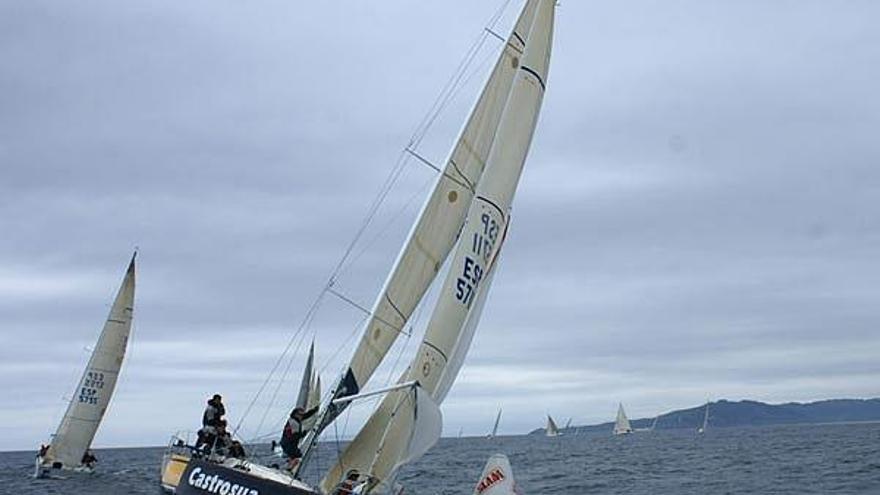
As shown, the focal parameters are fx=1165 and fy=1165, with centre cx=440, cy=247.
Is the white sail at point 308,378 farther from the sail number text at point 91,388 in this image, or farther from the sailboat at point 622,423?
the sailboat at point 622,423

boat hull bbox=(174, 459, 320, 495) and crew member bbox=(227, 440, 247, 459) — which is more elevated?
crew member bbox=(227, 440, 247, 459)

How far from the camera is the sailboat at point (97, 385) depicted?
4612cm

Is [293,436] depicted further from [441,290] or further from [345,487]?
[441,290]

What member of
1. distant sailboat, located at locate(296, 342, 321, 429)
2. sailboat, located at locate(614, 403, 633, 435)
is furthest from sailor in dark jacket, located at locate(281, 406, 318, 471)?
sailboat, located at locate(614, 403, 633, 435)

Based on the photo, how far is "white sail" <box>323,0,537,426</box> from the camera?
19.5 m

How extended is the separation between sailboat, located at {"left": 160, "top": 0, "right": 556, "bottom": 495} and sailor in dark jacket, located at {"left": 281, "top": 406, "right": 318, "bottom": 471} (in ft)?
1.33

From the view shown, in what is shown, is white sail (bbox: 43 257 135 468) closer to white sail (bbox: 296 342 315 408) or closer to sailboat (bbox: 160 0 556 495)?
white sail (bbox: 296 342 315 408)

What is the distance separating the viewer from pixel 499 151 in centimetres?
1922

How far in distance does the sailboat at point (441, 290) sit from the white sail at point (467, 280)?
0.05 feet

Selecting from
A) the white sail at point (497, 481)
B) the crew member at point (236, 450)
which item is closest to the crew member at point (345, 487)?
the white sail at point (497, 481)

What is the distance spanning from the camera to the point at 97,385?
46.4 metres

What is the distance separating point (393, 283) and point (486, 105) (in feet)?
12.5

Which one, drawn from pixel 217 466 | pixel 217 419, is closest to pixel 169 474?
pixel 217 419

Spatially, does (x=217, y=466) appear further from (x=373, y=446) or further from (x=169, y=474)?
(x=169, y=474)
